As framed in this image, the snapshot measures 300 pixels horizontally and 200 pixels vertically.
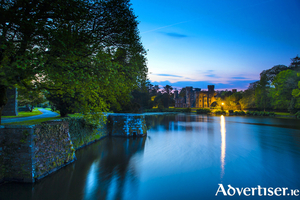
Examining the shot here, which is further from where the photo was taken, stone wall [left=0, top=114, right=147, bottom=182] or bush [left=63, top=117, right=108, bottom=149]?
bush [left=63, top=117, right=108, bottom=149]

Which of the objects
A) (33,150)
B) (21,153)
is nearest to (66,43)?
(33,150)

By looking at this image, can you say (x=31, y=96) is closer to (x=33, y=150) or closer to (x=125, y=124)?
(x=125, y=124)

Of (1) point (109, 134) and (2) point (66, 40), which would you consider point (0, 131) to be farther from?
(1) point (109, 134)

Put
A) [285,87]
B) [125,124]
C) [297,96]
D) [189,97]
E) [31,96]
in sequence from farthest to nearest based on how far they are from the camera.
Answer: [189,97], [285,87], [297,96], [125,124], [31,96]

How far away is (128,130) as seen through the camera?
46.5 feet

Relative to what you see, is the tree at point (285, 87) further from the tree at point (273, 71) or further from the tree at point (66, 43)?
the tree at point (66, 43)

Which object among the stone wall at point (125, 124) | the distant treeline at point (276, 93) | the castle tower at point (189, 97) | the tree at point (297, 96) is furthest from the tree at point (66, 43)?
the castle tower at point (189, 97)

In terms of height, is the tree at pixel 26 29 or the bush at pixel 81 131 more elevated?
the tree at pixel 26 29

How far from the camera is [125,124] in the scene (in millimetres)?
14203

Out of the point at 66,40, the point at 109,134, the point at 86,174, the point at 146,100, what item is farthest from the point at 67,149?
the point at 146,100

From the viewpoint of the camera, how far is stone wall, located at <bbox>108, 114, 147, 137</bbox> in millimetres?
14078

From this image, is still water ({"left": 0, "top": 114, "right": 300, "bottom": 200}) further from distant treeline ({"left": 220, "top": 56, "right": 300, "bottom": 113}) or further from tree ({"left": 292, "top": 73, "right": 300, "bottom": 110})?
distant treeline ({"left": 220, "top": 56, "right": 300, "bottom": 113})

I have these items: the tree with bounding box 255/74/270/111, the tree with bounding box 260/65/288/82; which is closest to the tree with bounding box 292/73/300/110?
the tree with bounding box 255/74/270/111

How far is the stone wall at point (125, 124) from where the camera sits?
14.1 metres
